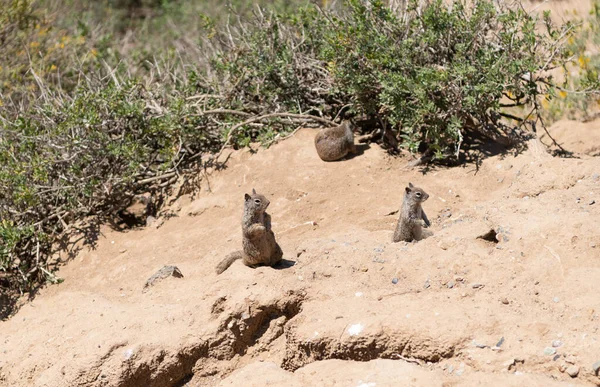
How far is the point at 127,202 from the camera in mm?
8742

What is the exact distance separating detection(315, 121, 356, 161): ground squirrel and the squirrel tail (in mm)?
2175

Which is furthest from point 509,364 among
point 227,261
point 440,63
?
point 440,63

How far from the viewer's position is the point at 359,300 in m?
5.28

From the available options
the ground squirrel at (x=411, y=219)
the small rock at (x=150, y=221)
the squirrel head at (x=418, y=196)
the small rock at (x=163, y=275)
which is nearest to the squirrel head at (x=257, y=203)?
Answer: the small rock at (x=163, y=275)

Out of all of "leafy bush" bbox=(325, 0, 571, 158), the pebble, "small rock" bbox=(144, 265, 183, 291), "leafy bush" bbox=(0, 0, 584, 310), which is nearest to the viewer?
the pebble

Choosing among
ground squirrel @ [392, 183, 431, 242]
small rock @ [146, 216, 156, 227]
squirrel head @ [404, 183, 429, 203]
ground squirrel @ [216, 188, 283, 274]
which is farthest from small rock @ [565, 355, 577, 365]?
small rock @ [146, 216, 156, 227]

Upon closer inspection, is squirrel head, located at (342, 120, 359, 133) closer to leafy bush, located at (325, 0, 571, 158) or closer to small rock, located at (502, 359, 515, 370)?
leafy bush, located at (325, 0, 571, 158)

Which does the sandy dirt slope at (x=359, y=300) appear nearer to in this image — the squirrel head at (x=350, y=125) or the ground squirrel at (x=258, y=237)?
the ground squirrel at (x=258, y=237)

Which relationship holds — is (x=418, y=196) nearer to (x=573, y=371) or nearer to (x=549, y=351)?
(x=549, y=351)

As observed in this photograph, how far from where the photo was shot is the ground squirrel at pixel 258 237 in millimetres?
6055

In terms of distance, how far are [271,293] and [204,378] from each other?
0.78 m

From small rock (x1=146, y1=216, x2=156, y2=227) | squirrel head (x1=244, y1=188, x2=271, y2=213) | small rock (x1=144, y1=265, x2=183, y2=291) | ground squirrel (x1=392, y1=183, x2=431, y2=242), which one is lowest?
small rock (x1=146, y1=216, x2=156, y2=227)

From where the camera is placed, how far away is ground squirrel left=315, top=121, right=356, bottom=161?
819 centimetres

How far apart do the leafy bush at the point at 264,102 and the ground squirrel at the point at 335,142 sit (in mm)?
457
